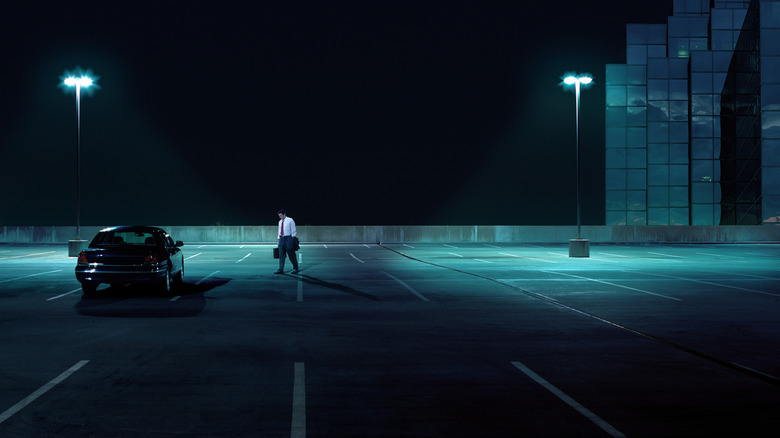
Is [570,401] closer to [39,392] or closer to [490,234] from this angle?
[39,392]

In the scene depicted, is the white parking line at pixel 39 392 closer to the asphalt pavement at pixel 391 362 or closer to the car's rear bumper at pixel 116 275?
the asphalt pavement at pixel 391 362

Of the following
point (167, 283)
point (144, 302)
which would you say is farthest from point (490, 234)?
point (144, 302)

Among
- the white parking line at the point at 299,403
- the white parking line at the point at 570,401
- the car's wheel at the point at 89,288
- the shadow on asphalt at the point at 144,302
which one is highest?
the car's wheel at the point at 89,288

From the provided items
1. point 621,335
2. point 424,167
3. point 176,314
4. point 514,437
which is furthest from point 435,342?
point 424,167

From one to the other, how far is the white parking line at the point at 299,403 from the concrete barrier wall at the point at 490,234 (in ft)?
125

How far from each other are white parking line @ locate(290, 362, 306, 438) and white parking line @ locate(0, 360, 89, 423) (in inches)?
89.6

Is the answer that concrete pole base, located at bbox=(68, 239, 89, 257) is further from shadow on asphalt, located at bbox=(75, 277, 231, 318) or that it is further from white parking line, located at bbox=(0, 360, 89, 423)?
white parking line, located at bbox=(0, 360, 89, 423)

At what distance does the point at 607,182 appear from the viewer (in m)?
52.2

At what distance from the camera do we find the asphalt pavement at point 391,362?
5.29 m

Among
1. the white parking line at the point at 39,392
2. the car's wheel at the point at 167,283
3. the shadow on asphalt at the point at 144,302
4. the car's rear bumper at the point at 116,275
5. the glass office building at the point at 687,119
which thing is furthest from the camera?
the glass office building at the point at 687,119

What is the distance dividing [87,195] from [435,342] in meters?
57.9

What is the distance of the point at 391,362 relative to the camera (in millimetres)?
7512

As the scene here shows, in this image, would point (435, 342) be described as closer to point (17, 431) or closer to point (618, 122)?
point (17, 431)

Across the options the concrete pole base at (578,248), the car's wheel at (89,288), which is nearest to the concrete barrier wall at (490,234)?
the concrete pole base at (578,248)
